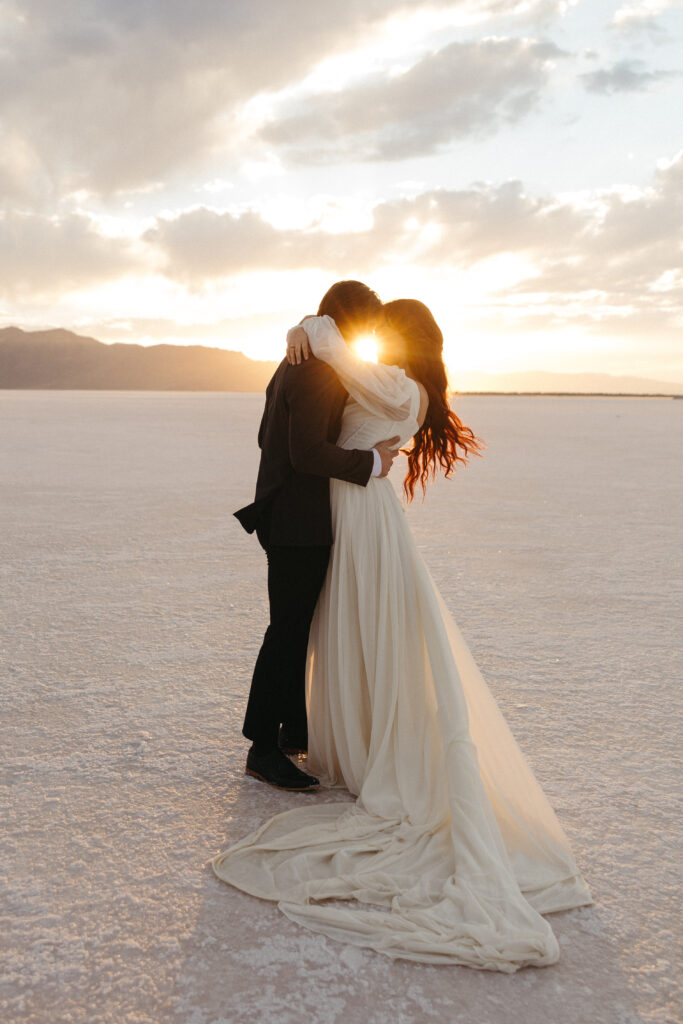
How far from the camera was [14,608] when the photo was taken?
5305mm

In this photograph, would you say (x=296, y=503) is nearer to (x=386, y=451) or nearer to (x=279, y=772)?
(x=386, y=451)

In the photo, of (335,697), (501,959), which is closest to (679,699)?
(335,697)

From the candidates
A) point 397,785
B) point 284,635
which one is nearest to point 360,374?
point 284,635

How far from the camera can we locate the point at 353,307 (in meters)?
2.84

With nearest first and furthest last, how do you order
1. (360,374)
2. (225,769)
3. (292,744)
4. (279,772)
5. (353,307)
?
(360,374)
(353,307)
(279,772)
(225,769)
(292,744)

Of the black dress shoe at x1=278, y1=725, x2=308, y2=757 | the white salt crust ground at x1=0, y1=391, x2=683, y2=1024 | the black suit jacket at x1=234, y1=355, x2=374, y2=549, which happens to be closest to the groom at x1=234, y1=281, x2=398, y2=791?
the black suit jacket at x1=234, y1=355, x2=374, y2=549

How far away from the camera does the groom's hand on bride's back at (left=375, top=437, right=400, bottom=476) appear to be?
2895 mm

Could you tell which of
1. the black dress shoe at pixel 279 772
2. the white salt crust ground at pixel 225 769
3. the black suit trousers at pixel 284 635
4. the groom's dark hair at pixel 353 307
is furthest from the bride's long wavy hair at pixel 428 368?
the white salt crust ground at pixel 225 769

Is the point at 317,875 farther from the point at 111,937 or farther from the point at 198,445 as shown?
the point at 198,445

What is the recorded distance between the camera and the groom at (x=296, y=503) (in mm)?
2812

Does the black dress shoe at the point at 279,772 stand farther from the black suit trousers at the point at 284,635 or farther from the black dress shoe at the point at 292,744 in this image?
the black dress shoe at the point at 292,744

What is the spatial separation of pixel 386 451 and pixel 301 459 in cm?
31

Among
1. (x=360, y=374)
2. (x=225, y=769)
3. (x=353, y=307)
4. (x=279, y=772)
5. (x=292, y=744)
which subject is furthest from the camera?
(x=292, y=744)

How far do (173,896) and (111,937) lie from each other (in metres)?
0.22
